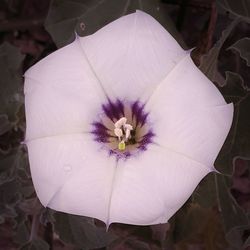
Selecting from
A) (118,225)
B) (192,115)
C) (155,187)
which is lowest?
(118,225)

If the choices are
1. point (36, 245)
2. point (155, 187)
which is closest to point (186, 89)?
point (155, 187)

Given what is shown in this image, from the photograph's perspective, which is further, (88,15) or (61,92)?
(88,15)

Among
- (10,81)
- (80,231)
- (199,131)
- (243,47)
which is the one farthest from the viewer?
(10,81)

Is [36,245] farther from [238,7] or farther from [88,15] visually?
[238,7]

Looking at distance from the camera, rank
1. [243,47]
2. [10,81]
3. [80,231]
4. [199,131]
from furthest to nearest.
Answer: [10,81] < [80,231] < [243,47] < [199,131]

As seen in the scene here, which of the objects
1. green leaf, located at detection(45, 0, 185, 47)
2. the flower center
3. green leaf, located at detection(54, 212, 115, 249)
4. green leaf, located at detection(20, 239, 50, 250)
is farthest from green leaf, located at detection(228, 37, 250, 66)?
green leaf, located at detection(20, 239, 50, 250)

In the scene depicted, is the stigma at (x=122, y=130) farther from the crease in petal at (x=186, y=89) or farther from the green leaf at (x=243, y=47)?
the green leaf at (x=243, y=47)

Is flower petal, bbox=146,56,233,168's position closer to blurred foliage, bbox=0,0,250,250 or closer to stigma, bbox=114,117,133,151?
stigma, bbox=114,117,133,151
